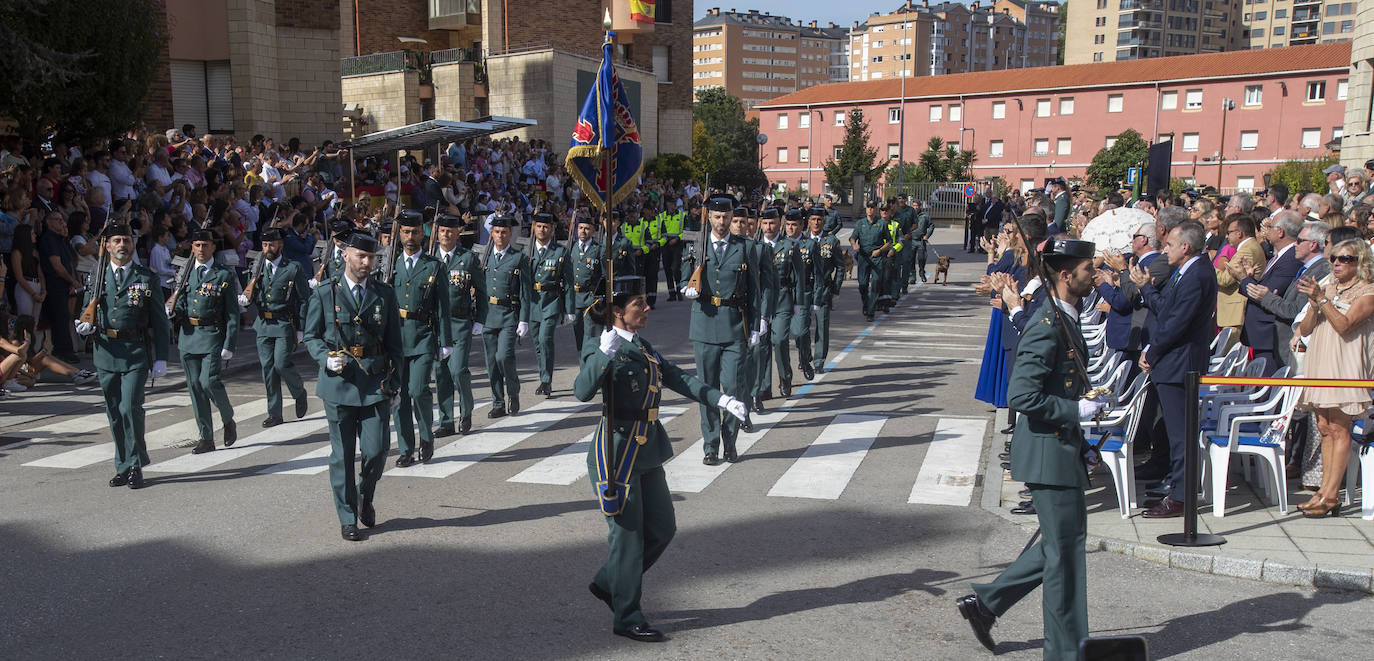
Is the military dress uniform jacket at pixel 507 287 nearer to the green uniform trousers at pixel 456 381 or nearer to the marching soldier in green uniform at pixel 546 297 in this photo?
the marching soldier in green uniform at pixel 546 297

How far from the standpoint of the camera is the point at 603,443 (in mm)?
5484

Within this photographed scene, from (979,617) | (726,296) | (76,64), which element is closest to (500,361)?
(726,296)

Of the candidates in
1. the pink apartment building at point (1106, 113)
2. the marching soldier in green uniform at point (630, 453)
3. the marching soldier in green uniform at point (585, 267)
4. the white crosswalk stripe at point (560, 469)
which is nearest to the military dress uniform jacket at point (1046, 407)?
the marching soldier in green uniform at point (630, 453)

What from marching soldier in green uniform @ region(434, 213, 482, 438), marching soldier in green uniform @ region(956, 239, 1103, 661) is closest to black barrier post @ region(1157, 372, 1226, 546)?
marching soldier in green uniform @ region(956, 239, 1103, 661)

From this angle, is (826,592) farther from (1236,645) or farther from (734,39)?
(734,39)

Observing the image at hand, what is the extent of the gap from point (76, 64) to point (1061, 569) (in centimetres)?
1596

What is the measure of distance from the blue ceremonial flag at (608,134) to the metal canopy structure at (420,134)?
12925 millimetres

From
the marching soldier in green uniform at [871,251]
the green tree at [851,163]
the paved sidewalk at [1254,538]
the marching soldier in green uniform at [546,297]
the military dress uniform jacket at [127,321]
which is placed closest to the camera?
the paved sidewalk at [1254,538]

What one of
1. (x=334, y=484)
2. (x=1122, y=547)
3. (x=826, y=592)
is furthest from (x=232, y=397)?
(x=1122, y=547)

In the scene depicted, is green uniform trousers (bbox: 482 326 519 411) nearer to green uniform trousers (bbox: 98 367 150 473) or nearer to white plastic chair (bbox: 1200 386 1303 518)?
green uniform trousers (bbox: 98 367 150 473)

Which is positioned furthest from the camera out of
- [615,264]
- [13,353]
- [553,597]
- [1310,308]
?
[615,264]

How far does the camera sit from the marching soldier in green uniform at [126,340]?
27.3 ft

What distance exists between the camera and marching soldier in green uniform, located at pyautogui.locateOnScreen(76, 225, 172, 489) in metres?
8.32

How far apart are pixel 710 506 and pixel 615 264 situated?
269 inches
